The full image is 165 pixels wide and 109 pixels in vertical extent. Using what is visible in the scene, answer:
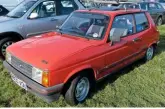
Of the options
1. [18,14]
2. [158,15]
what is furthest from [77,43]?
[158,15]

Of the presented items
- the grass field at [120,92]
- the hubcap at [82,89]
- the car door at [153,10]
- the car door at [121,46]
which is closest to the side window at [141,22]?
the car door at [121,46]

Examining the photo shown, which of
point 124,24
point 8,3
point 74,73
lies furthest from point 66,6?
point 8,3

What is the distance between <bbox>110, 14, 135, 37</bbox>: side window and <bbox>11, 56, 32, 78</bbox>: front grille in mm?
1793

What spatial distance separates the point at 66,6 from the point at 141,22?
2.74m

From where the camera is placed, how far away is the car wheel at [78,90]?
3.83 meters

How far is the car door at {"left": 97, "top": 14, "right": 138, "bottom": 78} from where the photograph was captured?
4.51 m

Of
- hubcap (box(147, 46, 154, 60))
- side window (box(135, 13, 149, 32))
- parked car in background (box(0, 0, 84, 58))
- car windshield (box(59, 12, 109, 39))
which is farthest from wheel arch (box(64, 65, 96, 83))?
parked car in background (box(0, 0, 84, 58))

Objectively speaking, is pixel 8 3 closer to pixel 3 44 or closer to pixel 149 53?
pixel 3 44

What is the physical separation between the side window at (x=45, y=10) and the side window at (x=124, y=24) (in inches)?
107

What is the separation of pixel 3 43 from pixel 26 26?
31.5 inches

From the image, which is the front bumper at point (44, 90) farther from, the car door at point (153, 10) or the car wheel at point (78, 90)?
the car door at point (153, 10)

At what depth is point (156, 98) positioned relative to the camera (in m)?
4.50

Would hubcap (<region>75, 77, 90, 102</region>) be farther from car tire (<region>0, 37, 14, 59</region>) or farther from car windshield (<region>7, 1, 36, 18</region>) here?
car windshield (<region>7, 1, 36, 18</region>)

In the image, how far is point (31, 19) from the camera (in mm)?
6523
